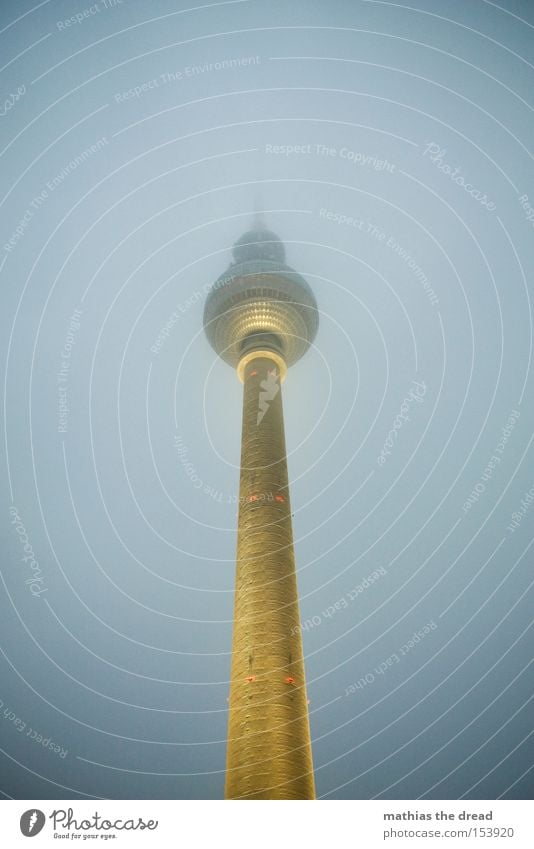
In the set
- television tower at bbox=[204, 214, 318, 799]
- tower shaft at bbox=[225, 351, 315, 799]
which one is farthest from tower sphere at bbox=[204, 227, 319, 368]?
tower shaft at bbox=[225, 351, 315, 799]

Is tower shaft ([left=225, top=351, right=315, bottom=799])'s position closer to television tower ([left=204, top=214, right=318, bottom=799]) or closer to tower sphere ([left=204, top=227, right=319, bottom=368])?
television tower ([left=204, top=214, right=318, bottom=799])

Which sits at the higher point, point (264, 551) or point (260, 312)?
point (260, 312)

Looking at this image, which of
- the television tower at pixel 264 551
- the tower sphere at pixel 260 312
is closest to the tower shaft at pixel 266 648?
the television tower at pixel 264 551

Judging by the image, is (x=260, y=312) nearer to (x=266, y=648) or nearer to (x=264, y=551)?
(x=264, y=551)

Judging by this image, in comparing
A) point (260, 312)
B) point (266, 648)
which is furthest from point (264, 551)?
point (260, 312)

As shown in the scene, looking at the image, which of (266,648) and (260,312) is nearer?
(266,648)

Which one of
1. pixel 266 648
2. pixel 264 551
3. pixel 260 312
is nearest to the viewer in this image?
pixel 266 648
